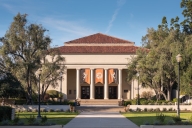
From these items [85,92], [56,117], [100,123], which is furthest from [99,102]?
[100,123]

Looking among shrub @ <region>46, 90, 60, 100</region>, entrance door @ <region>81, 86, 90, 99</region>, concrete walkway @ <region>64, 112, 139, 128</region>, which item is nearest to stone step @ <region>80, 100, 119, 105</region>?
shrub @ <region>46, 90, 60, 100</region>

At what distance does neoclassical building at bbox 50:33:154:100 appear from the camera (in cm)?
6013

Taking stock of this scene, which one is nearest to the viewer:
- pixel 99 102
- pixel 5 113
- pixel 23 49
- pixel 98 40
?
pixel 5 113

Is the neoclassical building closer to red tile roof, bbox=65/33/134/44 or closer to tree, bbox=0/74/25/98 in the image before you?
red tile roof, bbox=65/33/134/44

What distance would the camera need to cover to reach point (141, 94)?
5978cm

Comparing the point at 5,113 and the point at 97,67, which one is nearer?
the point at 5,113

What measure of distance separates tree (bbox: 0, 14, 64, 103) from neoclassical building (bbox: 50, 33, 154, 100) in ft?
65.6

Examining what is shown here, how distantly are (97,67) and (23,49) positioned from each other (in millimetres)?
23773

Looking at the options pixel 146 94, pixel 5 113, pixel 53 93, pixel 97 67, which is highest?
pixel 97 67

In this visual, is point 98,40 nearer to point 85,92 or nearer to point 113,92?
point 85,92

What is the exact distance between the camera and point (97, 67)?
60.7m

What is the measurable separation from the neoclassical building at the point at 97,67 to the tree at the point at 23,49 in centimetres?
2000

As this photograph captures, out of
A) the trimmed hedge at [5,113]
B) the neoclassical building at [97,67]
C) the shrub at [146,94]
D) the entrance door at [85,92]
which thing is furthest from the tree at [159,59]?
the trimmed hedge at [5,113]

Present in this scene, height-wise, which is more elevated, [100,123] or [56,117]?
[100,123]
